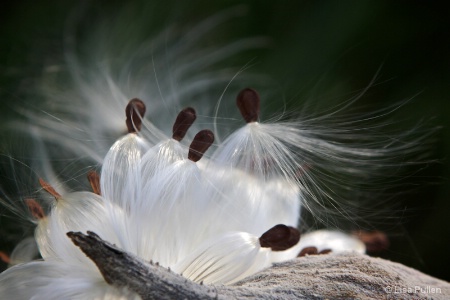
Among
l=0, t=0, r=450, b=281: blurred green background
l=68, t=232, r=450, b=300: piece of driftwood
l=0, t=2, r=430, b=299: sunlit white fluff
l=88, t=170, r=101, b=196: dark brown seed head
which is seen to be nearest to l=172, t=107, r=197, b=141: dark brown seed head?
l=0, t=2, r=430, b=299: sunlit white fluff

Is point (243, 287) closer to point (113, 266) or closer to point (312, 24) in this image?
point (113, 266)

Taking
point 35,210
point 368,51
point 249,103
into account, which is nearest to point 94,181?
point 35,210

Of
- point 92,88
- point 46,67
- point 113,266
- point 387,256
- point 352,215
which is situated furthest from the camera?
point 387,256

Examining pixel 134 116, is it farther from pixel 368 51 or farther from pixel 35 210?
pixel 368 51

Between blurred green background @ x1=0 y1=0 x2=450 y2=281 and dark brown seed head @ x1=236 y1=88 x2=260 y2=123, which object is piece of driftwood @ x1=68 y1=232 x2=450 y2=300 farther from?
blurred green background @ x1=0 y1=0 x2=450 y2=281

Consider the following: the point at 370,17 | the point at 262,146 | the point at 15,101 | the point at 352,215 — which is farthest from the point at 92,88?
the point at 370,17

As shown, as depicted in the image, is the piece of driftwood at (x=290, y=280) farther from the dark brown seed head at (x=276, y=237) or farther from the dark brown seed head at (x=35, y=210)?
the dark brown seed head at (x=35, y=210)
